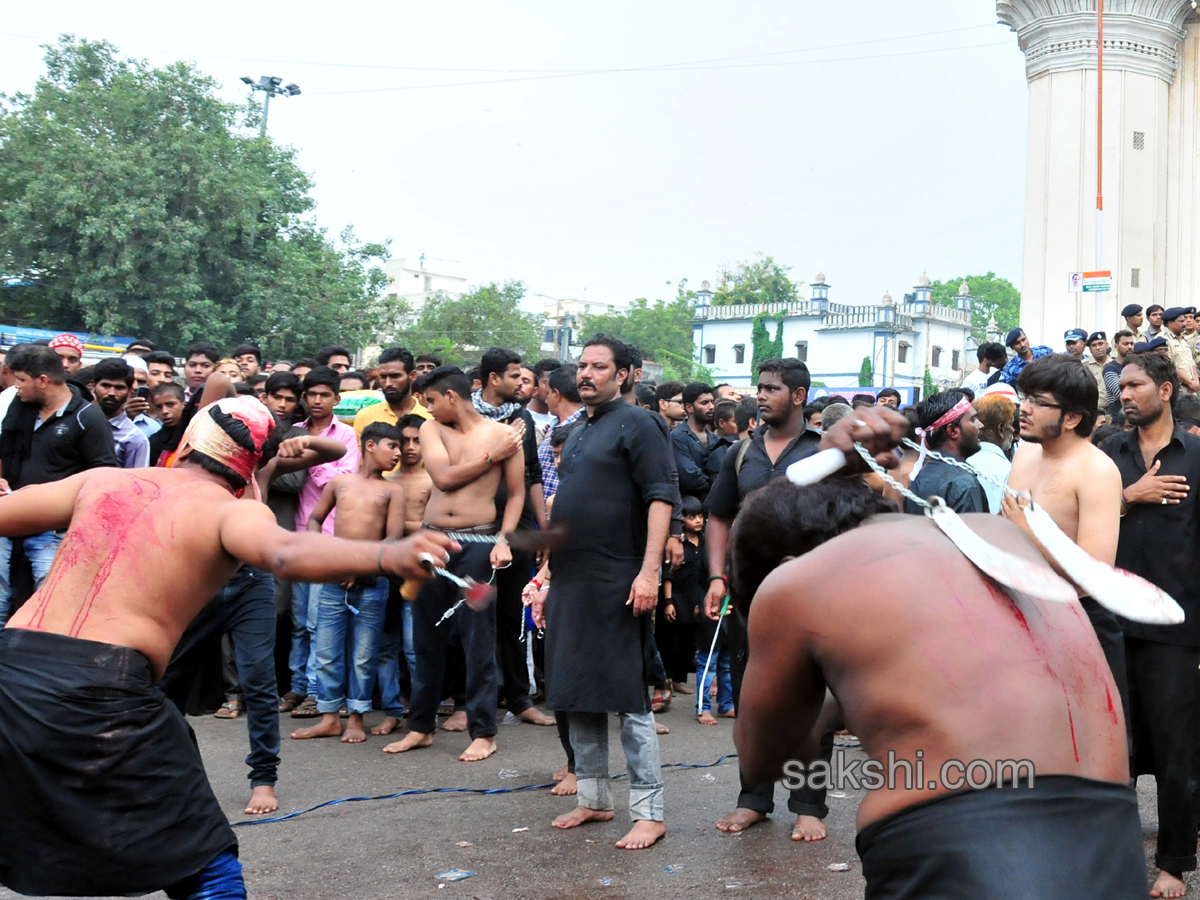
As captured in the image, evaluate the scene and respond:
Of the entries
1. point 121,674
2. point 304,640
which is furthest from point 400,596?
point 121,674

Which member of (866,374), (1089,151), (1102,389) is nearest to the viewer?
(1102,389)

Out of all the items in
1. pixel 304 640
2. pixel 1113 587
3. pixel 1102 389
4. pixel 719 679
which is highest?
pixel 1102 389

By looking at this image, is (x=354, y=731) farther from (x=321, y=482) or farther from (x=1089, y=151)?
(x=1089, y=151)

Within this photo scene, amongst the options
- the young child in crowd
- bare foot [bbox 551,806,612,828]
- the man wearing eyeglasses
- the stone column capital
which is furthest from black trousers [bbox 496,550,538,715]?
the stone column capital

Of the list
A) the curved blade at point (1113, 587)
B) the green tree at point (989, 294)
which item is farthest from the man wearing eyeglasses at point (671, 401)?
the green tree at point (989, 294)

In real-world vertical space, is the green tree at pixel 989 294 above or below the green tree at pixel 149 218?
above

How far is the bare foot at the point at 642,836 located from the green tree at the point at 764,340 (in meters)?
55.4

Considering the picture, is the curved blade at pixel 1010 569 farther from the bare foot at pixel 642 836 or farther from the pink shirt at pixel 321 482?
the pink shirt at pixel 321 482

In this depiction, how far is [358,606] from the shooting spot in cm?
708

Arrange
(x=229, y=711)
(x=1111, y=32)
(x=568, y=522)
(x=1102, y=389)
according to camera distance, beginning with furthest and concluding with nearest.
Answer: (x=1111, y=32), (x=1102, y=389), (x=229, y=711), (x=568, y=522)

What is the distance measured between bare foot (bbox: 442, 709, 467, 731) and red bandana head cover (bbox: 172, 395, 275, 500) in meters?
3.86

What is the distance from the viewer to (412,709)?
6.76 m

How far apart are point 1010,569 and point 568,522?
3.14 m

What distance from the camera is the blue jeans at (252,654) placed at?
538cm
